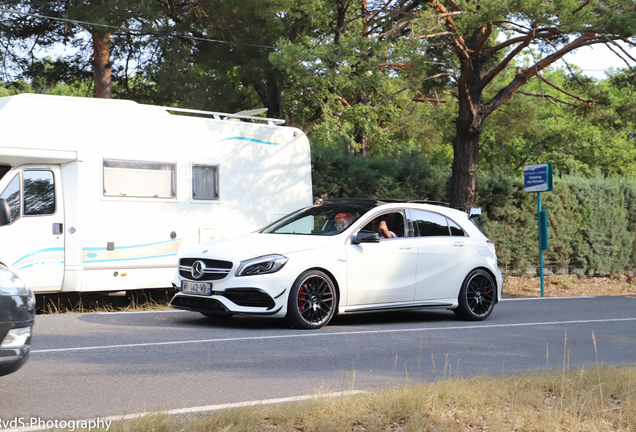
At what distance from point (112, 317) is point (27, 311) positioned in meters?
5.59

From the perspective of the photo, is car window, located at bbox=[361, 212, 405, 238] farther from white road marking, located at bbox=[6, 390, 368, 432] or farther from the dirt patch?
the dirt patch

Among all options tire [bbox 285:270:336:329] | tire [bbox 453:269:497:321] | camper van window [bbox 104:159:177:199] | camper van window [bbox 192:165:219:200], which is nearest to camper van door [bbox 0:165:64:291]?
camper van window [bbox 104:159:177:199]

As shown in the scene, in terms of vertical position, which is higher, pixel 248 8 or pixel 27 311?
pixel 248 8

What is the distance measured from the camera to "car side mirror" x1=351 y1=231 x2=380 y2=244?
33.0 feet

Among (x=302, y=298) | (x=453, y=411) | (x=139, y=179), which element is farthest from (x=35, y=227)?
(x=453, y=411)

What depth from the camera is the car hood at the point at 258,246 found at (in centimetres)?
939

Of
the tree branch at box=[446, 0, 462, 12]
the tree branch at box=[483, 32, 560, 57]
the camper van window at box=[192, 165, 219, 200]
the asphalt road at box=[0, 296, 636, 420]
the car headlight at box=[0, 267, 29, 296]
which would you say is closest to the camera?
the car headlight at box=[0, 267, 29, 296]

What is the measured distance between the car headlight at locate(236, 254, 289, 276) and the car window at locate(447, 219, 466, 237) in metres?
3.25

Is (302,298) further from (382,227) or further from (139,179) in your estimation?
(139,179)

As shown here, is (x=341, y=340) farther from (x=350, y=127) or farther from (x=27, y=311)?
(x=350, y=127)

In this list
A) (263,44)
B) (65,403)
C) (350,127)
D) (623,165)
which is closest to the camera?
(65,403)

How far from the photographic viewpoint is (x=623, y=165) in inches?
1804

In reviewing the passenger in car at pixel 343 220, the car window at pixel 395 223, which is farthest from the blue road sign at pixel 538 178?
the passenger in car at pixel 343 220

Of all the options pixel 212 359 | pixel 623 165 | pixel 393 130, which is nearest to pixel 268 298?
pixel 212 359
